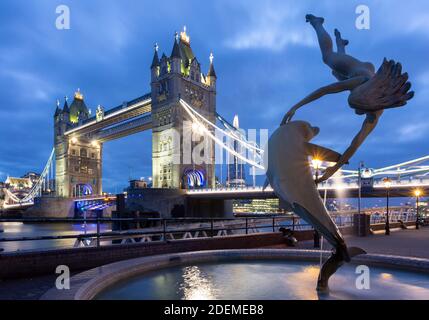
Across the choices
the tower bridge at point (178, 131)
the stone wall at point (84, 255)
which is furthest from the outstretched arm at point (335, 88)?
the tower bridge at point (178, 131)

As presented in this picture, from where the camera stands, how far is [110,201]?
6284cm

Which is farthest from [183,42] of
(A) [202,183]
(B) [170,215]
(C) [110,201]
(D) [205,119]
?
(B) [170,215]

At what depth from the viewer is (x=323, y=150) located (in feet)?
16.9

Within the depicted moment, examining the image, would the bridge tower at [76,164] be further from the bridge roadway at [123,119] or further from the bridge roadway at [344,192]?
the bridge roadway at [344,192]

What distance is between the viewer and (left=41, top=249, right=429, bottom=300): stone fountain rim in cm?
434

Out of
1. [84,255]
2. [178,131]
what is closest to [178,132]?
[178,131]

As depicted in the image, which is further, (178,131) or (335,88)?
(178,131)

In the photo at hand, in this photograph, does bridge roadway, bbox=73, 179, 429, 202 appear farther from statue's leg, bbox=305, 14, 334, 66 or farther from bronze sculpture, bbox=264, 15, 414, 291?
bronze sculpture, bbox=264, 15, 414, 291

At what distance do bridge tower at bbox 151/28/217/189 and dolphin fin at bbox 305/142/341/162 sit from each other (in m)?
56.3

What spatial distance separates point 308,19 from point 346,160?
99.3 inches

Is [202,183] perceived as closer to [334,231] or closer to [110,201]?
[110,201]

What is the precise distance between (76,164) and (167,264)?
94.1 meters

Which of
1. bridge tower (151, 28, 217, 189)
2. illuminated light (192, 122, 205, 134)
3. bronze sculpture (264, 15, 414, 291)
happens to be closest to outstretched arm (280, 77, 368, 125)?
bronze sculpture (264, 15, 414, 291)

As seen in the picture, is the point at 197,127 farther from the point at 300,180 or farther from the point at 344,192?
the point at 300,180
